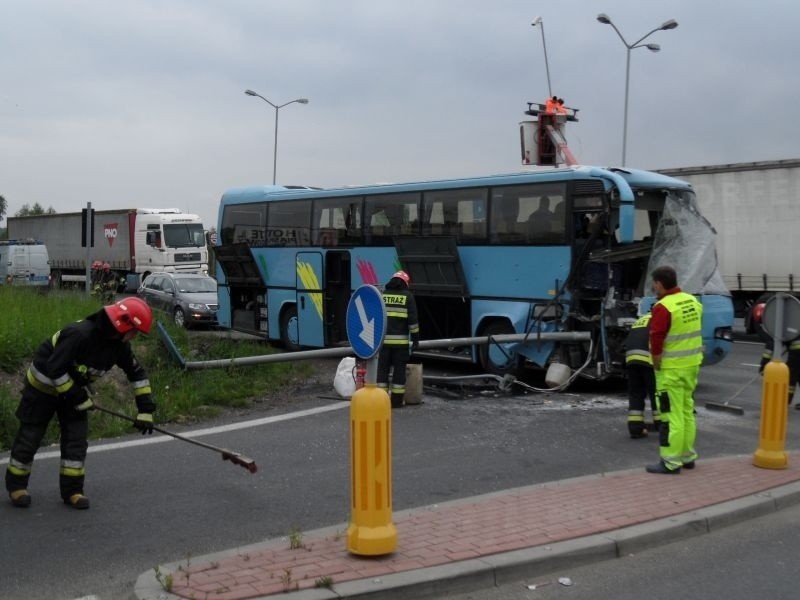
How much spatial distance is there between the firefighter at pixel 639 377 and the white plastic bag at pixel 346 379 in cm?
374

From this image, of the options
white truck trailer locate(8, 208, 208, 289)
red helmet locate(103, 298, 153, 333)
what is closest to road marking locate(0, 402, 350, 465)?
red helmet locate(103, 298, 153, 333)

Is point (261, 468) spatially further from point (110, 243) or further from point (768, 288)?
point (110, 243)

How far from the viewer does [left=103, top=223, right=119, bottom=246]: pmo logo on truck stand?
39344 mm

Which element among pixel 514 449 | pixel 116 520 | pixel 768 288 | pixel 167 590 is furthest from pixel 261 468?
pixel 768 288

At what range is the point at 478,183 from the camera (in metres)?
14.2

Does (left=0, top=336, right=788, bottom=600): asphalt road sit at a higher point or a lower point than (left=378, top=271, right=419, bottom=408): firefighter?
lower

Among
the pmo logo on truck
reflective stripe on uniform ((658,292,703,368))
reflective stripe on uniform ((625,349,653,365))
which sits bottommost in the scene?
reflective stripe on uniform ((625,349,653,365))

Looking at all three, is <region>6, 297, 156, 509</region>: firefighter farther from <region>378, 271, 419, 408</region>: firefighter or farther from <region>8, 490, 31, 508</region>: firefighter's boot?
<region>378, 271, 419, 408</region>: firefighter

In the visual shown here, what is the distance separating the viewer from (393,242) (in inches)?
610

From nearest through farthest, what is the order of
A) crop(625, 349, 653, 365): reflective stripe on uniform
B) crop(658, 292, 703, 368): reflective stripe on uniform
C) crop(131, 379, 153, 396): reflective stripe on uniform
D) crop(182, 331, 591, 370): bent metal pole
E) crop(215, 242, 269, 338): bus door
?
crop(131, 379, 153, 396): reflective stripe on uniform, crop(658, 292, 703, 368): reflective stripe on uniform, crop(625, 349, 653, 365): reflective stripe on uniform, crop(182, 331, 591, 370): bent metal pole, crop(215, 242, 269, 338): bus door

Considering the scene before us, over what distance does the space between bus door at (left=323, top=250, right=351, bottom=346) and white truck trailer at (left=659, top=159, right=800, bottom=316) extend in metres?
10.4

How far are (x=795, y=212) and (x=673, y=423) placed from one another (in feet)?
50.6

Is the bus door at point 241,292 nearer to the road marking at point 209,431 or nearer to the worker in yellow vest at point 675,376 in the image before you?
the road marking at point 209,431

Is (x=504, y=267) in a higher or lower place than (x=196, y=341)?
higher
